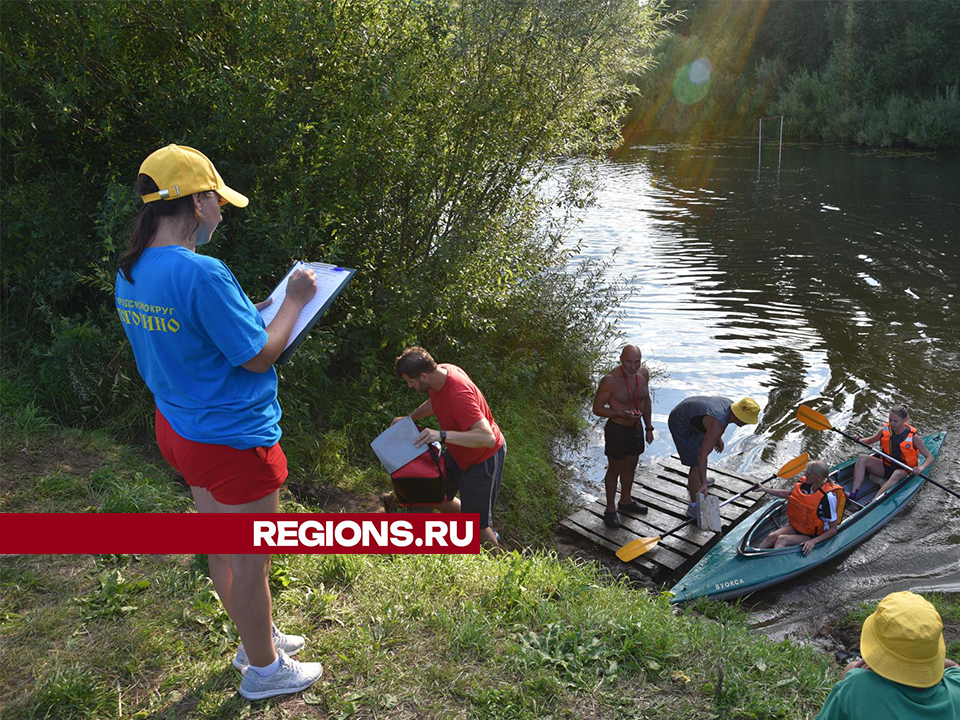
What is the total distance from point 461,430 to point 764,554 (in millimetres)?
3660

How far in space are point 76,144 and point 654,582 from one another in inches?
257

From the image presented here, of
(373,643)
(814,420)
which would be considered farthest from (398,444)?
(814,420)

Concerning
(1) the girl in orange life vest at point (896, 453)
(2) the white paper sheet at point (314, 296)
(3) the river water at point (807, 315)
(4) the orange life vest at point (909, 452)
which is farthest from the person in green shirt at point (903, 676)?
(4) the orange life vest at point (909, 452)

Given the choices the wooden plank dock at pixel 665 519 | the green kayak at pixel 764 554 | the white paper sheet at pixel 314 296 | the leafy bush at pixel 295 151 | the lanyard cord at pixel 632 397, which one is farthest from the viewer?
the lanyard cord at pixel 632 397

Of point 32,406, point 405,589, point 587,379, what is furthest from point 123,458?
point 587,379

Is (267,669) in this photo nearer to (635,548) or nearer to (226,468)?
(226,468)

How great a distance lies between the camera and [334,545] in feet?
14.5

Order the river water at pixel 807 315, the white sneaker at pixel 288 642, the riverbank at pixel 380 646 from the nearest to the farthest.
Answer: the riverbank at pixel 380 646, the white sneaker at pixel 288 642, the river water at pixel 807 315

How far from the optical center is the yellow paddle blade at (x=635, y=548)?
6.93 meters

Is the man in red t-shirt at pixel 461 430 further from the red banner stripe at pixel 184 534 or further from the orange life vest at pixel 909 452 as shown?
the orange life vest at pixel 909 452

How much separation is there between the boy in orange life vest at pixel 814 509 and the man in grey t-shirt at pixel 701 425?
0.79 metres

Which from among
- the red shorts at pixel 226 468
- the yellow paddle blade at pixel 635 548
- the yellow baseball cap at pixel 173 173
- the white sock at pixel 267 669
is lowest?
the yellow paddle blade at pixel 635 548

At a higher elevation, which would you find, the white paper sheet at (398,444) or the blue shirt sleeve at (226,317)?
the blue shirt sleeve at (226,317)

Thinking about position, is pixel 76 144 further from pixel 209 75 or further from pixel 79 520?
pixel 79 520
